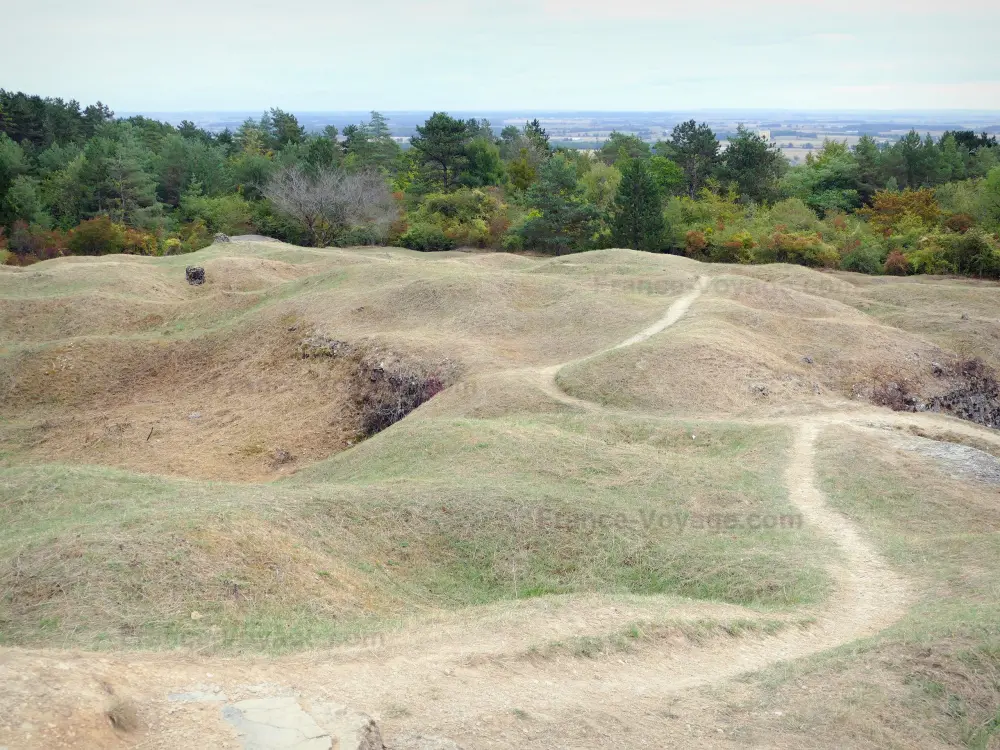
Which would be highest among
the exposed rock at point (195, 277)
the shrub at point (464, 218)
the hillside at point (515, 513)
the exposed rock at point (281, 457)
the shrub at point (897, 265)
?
the shrub at point (464, 218)

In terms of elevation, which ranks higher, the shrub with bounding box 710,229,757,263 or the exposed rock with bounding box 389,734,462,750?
the shrub with bounding box 710,229,757,263

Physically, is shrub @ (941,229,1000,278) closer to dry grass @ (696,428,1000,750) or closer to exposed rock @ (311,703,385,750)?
dry grass @ (696,428,1000,750)

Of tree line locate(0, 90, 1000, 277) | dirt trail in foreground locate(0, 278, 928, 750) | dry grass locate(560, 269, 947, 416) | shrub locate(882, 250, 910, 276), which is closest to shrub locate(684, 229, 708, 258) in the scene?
tree line locate(0, 90, 1000, 277)

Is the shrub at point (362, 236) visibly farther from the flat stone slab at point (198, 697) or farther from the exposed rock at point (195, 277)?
the flat stone slab at point (198, 697)

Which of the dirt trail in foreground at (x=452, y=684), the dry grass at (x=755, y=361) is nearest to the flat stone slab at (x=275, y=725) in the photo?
the dirt trail in foreground at (x=452, y=684)

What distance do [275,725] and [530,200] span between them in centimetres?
4768

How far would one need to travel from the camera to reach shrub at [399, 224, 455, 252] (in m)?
56.4

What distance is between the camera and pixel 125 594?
34.4 ft

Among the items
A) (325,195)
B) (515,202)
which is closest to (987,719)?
(325,195)

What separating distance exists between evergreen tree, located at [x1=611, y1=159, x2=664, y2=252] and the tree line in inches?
3.4

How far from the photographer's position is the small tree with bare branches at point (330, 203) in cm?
5503

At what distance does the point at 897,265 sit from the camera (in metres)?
41.2

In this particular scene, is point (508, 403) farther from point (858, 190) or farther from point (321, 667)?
point (858, 190)

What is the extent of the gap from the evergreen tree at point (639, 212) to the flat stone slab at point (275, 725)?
4260 cm
